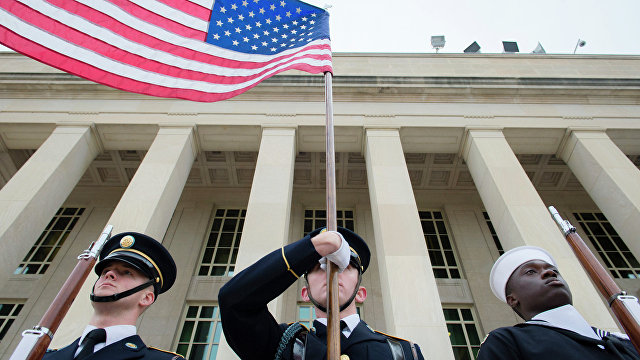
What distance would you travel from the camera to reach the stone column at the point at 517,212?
718 centimetres

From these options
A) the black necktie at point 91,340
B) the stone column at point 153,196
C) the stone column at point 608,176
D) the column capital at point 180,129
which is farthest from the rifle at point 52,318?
Result: the stone column at point 608,176

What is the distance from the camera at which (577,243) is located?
3203 mm

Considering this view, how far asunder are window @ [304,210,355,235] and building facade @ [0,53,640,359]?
95 millimetres

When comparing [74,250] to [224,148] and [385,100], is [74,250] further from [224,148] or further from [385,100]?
[385,100]

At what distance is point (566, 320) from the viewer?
2.58 metres

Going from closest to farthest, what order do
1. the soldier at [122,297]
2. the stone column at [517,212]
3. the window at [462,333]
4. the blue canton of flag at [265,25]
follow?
the soldier at [122,297] < the blue canton of flag at [265,25] < the stone column at [517,212] < the window at [462,333]

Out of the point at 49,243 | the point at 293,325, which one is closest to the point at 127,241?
the point at 293,325

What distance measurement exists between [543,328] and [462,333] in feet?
30.8

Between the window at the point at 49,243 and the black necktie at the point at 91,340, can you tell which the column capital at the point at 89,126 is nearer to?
the window at the point at 49,243

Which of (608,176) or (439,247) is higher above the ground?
(439,247)

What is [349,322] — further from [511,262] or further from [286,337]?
[511,262]

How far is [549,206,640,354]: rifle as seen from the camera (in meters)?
2.45

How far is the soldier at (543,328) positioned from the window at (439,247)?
9.05 m

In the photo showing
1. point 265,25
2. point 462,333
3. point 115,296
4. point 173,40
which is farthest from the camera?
point 462,333
